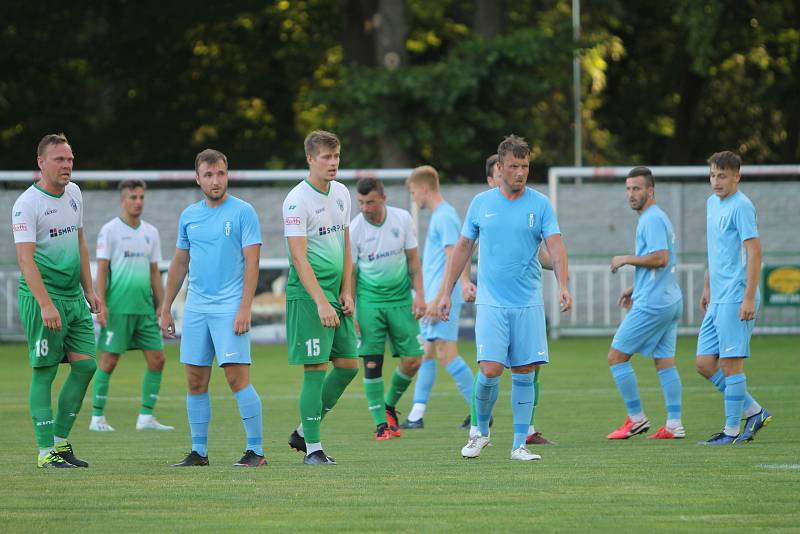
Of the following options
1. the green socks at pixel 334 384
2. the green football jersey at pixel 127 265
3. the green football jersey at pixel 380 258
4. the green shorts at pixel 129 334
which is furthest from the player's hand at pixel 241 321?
the green football jersey at pixel 127 265

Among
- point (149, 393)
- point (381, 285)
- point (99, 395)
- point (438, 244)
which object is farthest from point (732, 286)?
point (99, 395)

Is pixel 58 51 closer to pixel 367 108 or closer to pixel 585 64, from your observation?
pixel 367 108

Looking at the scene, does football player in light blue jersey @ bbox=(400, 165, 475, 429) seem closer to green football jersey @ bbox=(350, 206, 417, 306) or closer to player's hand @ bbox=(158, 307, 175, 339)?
green football jersey @ bbox=(350, 206, 417, 306)

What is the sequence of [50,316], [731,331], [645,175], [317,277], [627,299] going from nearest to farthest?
[50,316]
[317,277]
[731,331]
[645,175]
[627,299]

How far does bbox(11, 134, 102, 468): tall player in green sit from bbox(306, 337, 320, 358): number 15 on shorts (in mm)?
1597

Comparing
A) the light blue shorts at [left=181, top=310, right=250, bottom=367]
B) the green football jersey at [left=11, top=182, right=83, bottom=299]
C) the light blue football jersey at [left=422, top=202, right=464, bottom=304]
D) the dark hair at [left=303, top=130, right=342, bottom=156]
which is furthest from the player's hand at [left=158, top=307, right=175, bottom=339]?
the light blue football jersey at [left=422, top=202, right=464, bottom=304]

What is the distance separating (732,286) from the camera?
10.3 m

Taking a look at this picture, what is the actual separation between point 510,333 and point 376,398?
2.66 m

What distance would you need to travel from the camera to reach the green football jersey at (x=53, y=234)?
9.04 m

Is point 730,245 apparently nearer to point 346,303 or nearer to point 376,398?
point 346,303

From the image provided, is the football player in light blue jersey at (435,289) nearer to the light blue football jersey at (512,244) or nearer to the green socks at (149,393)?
the green socks at (149,393)

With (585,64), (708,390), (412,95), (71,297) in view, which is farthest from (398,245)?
(585,64)

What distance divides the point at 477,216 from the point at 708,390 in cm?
677

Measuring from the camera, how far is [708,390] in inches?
597
